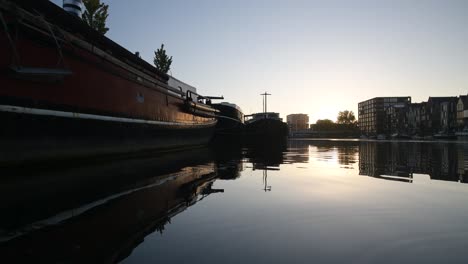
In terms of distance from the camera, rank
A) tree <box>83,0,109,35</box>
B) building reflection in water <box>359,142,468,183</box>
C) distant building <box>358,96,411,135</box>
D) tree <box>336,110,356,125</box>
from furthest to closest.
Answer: tree <box>336,110,356,125</box>
distant building <box>358,96,411,135</box>
tree <box>83,0,109,35</box>
building reflection in water <box>359,142,468,183</box>

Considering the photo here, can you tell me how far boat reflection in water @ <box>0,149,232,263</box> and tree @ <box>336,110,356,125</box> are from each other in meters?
162

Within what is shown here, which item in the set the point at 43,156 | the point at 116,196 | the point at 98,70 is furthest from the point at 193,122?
the point at 116,196

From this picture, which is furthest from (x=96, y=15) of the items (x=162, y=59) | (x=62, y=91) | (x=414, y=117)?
(x=414, y=117)


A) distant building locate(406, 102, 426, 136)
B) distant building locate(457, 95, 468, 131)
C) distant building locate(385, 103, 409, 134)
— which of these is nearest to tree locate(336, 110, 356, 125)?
distant building locate(385, 103, 409, 134)

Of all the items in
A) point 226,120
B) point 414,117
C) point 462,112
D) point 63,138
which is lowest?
point 63,138

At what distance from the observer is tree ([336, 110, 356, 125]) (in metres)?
156

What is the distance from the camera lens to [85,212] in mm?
3197

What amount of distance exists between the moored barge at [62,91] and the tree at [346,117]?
6243 inches

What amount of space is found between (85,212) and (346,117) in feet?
546

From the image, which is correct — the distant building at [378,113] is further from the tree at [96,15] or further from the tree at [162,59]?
the tree at [96,15]

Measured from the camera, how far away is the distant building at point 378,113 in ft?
380

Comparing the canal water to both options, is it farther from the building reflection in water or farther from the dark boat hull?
the building reflection in water

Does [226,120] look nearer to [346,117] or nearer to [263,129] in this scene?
[263,129]

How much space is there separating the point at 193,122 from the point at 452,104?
85.3m
